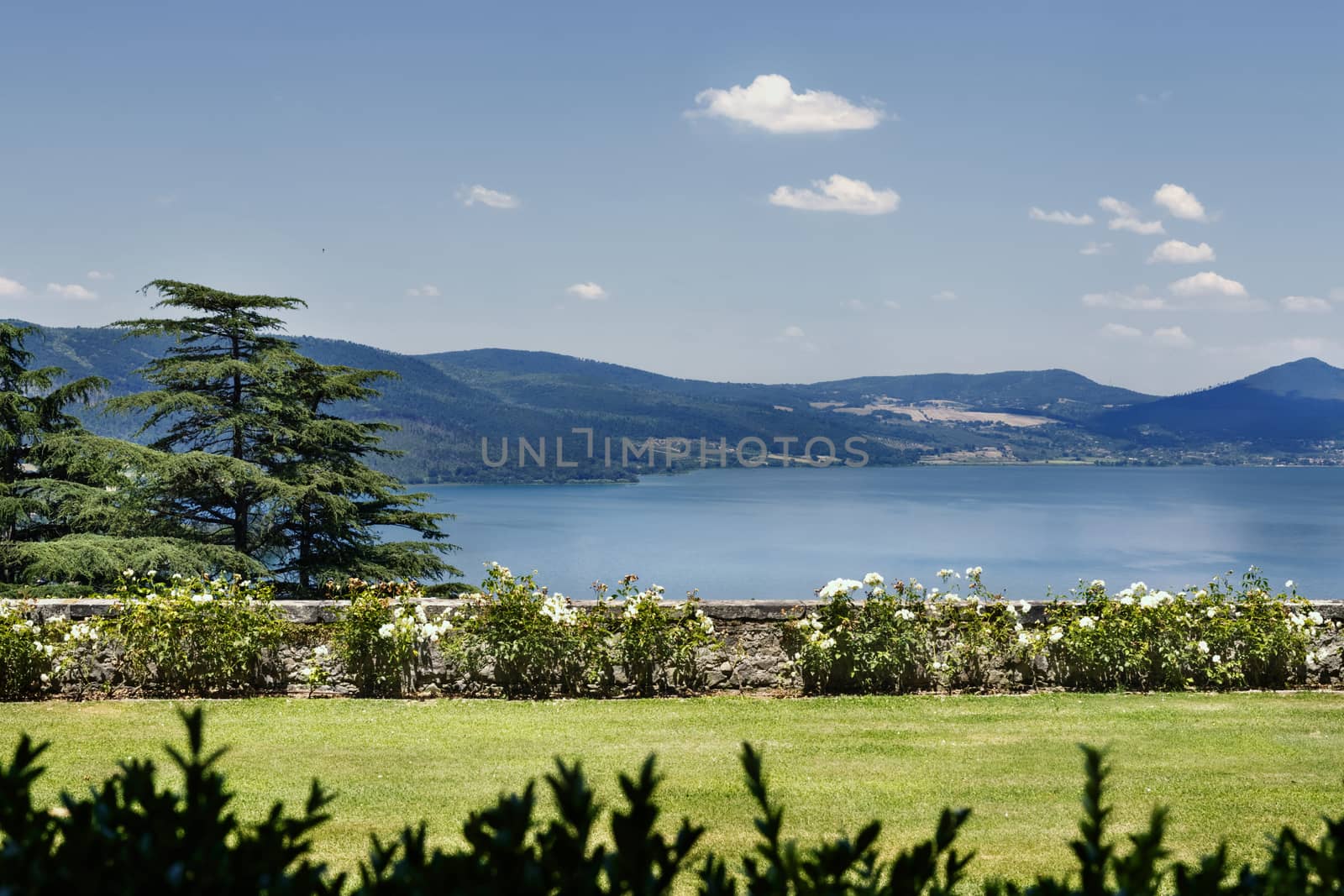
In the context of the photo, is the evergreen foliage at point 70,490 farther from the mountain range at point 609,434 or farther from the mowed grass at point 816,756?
the mountain range at point 609,434

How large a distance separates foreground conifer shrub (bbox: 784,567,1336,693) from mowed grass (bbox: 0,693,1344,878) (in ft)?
1.13

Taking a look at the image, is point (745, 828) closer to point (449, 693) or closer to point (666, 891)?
point (666, 891)

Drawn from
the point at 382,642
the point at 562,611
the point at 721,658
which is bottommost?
the point at 721,658

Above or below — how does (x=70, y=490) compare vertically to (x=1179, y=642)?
above

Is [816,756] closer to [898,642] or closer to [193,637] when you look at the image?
[898,642]

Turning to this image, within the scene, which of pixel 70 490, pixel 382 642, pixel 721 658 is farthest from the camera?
pixel 70 490

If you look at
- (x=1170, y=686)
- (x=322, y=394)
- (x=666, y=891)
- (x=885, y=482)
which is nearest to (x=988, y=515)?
(x=885, y=482)

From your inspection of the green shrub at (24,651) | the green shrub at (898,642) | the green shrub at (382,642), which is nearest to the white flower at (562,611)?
the green shrub at (382,642)

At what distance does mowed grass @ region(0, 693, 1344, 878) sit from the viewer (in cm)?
516

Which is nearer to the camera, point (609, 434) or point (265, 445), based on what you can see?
point (265, 445)

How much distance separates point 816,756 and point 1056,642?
3.00 meters

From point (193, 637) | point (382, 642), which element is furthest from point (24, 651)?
point (382, 642)

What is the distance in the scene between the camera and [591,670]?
856 centimetres

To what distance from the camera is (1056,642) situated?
8.64 meters
